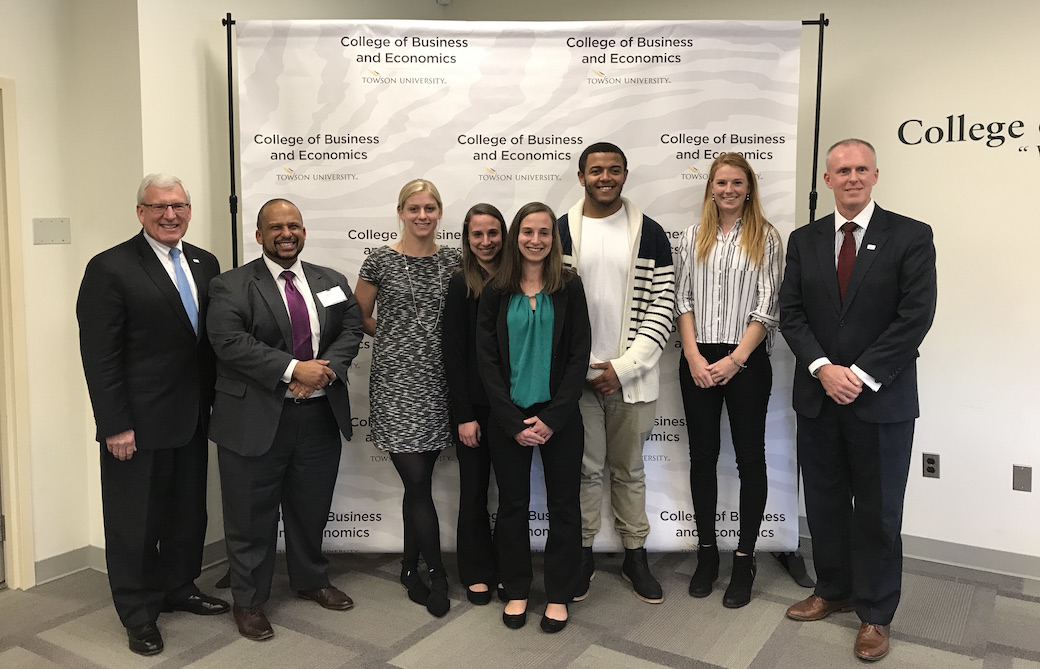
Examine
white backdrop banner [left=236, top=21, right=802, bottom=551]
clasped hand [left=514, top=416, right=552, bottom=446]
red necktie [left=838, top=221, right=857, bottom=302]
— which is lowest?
clasped hand [left=514, top=416, right=552, bottom=446]

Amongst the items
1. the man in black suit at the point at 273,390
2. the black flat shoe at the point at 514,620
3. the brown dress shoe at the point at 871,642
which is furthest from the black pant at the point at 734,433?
the man in black suit at the point at 273,390

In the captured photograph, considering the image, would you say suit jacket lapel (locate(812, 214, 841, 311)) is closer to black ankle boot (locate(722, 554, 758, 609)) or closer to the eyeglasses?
black ankle boot (locate(722, 554, 758, 609))

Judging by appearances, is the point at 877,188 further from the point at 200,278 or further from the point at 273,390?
the point at 200,278

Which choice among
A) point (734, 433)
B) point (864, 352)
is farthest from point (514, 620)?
point (864, 352)

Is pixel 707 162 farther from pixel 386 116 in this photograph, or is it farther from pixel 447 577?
pixel 447 577

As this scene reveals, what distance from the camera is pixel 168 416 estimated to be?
9.29ft

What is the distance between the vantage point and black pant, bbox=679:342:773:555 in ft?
10.3

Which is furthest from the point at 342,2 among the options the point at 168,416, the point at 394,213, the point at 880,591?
the point at 880,591

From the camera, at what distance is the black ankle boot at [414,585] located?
3213 millimetres

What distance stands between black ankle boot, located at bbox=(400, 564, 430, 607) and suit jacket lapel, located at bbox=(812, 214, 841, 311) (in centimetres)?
190

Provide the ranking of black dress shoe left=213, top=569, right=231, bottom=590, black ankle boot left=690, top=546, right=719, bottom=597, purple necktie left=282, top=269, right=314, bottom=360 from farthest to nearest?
black dress shoe left=213, top=569, right=231, bottom=590
black ankle boot left=690, top=546, right=719, bottom=597
purple necktie left=282, top=269, right=314, bottom=360

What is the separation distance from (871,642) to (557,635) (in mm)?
1079

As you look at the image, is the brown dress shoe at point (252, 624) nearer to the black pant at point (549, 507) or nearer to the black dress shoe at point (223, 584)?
the black dress shoe at point (223, 584)

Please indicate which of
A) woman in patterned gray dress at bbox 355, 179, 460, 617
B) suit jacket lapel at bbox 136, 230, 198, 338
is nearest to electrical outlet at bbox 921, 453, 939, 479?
woman in patterned gray dress at bbox 355, 179, 460, 617
